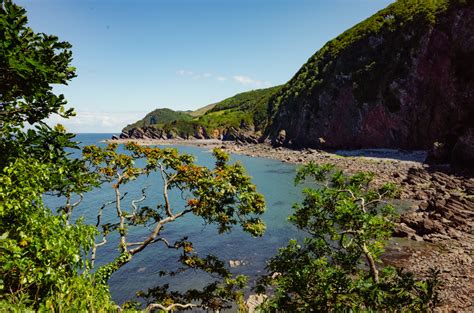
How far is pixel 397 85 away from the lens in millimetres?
86500

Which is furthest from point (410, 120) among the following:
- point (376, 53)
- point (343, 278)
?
point (343, 278)

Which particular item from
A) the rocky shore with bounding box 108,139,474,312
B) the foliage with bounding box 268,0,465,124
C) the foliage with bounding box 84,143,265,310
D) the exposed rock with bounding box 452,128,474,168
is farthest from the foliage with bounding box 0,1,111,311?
the foliage with bounding box 268,0,465,124

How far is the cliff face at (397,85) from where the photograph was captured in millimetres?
69375

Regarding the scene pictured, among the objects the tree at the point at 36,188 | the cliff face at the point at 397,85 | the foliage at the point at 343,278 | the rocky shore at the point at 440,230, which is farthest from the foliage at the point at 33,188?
the cliff face at the point at 397,85

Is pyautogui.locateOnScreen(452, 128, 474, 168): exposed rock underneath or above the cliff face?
underneath

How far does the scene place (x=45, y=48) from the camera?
9.03 meters

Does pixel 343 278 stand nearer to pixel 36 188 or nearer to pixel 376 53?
pixel 36 188

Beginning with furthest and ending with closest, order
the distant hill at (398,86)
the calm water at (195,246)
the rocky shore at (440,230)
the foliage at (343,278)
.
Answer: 1. the distant hill at (398,86)
2. the calm water at (195,246)
3. the rocky shore at (440,230)
4. the foliage at (343,278)

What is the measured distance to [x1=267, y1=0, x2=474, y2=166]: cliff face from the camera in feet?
228

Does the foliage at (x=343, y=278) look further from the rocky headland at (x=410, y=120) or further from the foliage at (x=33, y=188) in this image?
the rocky headland at (x=410, y=120)

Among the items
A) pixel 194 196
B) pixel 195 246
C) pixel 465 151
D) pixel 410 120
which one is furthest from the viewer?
pixel 410 120

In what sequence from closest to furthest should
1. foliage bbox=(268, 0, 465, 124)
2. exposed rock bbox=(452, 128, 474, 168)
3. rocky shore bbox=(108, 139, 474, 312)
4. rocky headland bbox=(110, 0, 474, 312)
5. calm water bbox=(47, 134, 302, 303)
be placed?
rocky shore bbox=(108, 139, 474, 312) → calm water bbox=(47, 134, 302, 303) → rocky headland bbox=(110, 0, 474, 312) → exposed rock bbox=(452, 128, 474, 168) → foliage bbox=(268, 0, 465, 124)

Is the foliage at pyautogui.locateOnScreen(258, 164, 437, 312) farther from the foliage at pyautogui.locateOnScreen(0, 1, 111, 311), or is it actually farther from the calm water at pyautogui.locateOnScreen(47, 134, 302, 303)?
the calm water at pyautogui.locateOnScreen(47, 134, 302, 303)

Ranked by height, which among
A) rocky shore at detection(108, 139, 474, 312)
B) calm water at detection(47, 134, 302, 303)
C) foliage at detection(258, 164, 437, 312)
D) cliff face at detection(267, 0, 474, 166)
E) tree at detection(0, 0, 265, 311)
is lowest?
calm water at detection(47, 134, 302, 303)
